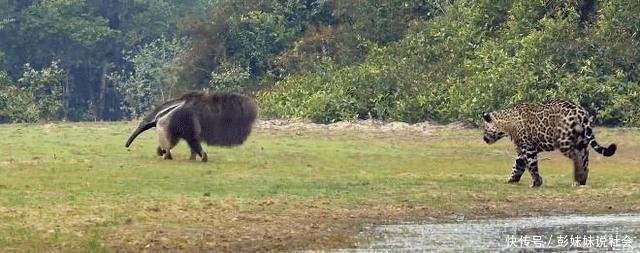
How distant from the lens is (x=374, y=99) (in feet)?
151

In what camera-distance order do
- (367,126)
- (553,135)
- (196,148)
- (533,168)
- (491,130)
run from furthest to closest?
1. (367,126)
2. (196,148)
3. (491,130)
4. (553,135)
5. (533,168)

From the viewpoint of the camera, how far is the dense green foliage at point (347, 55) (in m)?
41.6

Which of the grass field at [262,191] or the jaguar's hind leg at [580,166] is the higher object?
the jaguar's hind leg at [580,166]

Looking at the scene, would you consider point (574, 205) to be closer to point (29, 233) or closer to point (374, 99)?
point (29, 233)

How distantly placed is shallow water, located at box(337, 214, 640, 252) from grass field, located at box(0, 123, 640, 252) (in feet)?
2.07

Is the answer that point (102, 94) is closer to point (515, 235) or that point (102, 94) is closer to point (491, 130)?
point (491, 130)

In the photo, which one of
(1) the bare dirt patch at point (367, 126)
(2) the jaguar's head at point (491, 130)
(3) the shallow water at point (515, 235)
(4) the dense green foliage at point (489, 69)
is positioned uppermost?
(4) the dense green foliage at point (489, 69)

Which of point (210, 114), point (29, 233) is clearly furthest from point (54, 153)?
point (29, 233)

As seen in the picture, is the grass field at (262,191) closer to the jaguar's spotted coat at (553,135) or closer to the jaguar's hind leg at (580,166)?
the jaguar's hind leg at (580,166)

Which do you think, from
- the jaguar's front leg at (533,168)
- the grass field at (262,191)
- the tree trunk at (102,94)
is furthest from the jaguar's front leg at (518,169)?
the tree trunk at (102,94)

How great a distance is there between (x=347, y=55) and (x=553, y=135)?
27899mm

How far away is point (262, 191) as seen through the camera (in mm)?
22953

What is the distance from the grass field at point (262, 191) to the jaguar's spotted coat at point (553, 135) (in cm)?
48

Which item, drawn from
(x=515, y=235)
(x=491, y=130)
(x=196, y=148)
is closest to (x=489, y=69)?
(x=196, y=148)
